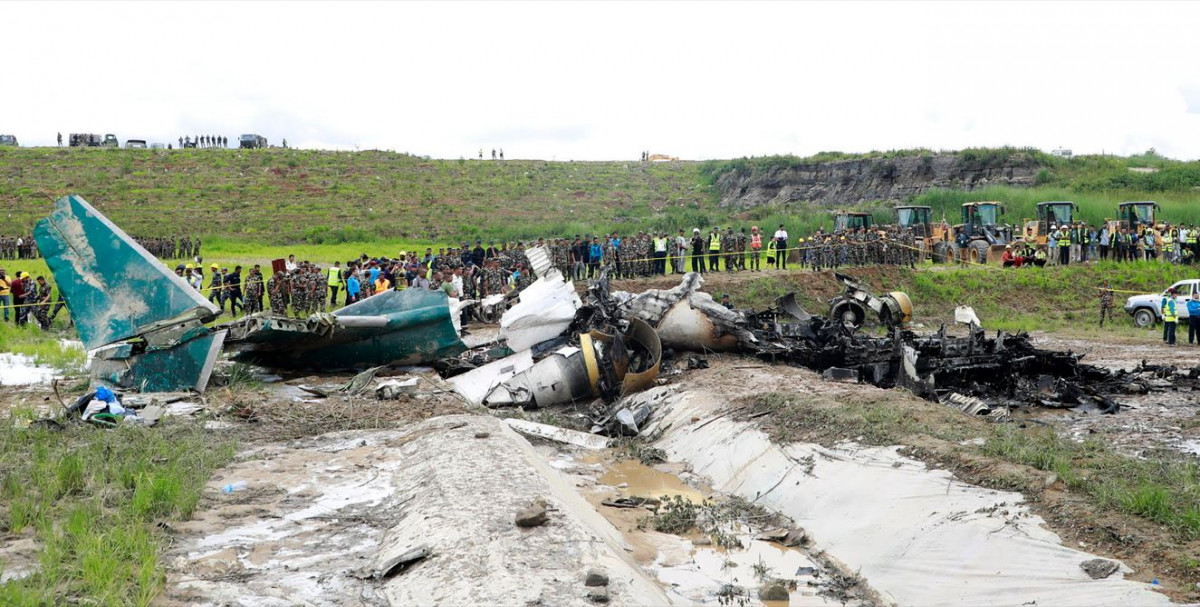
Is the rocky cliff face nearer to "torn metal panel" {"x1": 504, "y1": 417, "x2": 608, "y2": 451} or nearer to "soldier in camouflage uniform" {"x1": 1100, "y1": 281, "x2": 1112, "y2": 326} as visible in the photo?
"soldier in camouflage uniform" {"x1": 1100, "y1": 281, "x2": 1112, "y2": 326}

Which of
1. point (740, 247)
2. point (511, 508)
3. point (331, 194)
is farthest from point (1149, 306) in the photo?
point (331, 194)

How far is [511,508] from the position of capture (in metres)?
7.96

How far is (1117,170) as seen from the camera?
53.9 m

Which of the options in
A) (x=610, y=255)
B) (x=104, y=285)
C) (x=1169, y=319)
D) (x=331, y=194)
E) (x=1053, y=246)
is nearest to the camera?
(x=104, y=285)

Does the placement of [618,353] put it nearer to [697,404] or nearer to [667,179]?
[697,404]

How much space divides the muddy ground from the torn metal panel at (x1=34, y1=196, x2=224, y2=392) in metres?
1.12

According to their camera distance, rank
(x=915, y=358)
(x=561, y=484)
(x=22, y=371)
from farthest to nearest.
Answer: (x=22, y=371), (x=915, y=358), (x=561, y=484)

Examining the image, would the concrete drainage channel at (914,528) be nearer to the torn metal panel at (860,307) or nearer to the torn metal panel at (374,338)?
the torn metal panel at (374,338)

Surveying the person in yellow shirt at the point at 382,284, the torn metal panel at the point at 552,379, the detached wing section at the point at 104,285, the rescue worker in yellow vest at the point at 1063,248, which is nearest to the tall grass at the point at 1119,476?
the torn metal panel at the point at 552,379

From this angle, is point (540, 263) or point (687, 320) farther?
point (540, 263)

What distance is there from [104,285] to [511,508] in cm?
898

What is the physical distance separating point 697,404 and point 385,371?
6.40 metres

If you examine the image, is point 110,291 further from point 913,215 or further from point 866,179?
point 866,179

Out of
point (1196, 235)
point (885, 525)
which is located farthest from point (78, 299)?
point (1196, 235)
